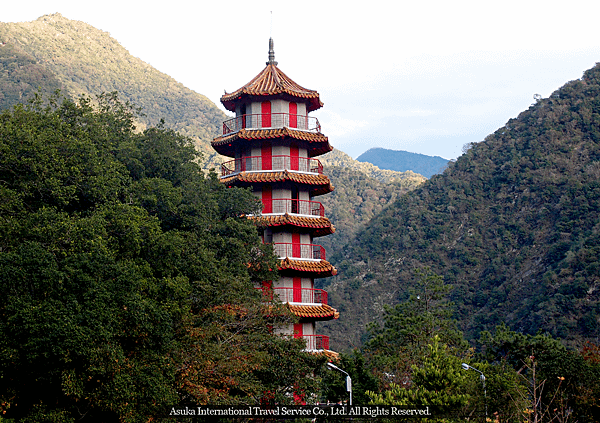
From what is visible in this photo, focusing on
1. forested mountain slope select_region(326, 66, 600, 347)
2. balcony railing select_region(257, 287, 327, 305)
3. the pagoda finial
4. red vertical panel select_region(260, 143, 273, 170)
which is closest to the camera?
balcony railing select_region(257, 287, 327, 305)

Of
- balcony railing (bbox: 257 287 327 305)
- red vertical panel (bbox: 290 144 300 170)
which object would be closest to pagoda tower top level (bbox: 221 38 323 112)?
red vertical panel (bbox: 290 144 300 170)

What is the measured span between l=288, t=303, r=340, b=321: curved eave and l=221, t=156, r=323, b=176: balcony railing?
789cm

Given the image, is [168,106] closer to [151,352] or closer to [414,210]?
[414,210]

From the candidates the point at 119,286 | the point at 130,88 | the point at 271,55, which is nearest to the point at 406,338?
the point at 271,55

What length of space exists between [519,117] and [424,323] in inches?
2777

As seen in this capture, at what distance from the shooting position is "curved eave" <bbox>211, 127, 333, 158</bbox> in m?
39.6

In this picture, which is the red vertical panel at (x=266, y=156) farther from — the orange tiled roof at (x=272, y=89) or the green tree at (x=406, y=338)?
the green tree at (x=406, y=338)

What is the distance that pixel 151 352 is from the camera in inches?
1040

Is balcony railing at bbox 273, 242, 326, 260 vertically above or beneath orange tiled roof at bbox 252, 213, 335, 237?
beneath

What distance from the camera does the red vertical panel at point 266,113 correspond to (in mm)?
40938

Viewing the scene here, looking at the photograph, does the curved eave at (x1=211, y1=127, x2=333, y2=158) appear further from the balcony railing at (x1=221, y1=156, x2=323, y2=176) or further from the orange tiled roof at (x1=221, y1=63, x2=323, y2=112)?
the orange tiled roof at (x1=221, y1=63, x2=323, y2=112)

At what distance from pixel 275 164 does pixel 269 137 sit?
169cm

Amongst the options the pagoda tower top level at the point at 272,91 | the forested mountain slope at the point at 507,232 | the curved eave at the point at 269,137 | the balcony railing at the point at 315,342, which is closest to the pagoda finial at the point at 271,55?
the pagoda tower top level at the point at 272,91

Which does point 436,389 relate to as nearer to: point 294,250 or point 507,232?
point 294,250
